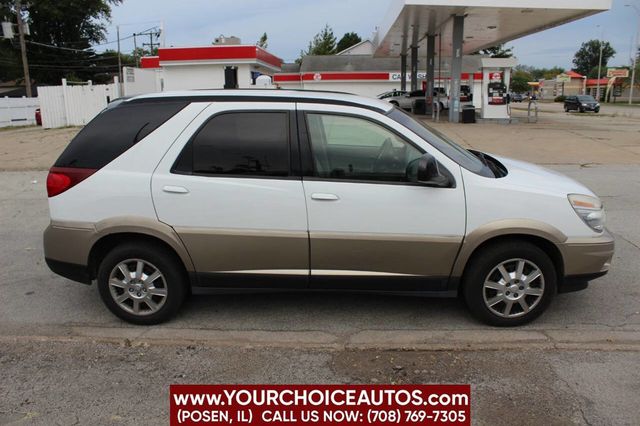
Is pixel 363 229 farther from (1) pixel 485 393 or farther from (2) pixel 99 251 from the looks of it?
(2) pixel 99 251

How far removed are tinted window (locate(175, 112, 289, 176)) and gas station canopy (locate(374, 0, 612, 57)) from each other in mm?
17888

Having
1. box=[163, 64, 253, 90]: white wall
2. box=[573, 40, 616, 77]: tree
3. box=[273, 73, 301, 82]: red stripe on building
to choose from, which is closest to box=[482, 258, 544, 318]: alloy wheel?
box=[163, 64, 253, 90]: white wall

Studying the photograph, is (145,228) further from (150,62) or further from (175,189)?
(150,62)

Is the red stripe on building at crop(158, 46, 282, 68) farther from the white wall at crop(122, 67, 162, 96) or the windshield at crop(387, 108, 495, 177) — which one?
the windshield at crop(387, 108, 495, 177)

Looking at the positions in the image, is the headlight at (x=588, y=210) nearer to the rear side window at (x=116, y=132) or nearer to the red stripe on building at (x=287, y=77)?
the rear side window at (x=116, y=132)

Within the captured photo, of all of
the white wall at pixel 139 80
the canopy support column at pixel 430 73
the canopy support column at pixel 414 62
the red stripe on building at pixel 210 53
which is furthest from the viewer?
the canopy support column at pixel 414 62

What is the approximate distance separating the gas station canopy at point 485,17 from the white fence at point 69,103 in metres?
15.8

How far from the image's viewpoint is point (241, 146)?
13.1ft

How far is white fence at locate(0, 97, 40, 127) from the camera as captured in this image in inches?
1204

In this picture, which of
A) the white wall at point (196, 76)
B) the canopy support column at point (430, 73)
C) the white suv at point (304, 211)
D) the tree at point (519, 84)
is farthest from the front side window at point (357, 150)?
the tree at point (519, 84)

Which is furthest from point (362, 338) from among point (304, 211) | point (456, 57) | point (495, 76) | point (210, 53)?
point (210, 53)

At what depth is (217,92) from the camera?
13.8 feet

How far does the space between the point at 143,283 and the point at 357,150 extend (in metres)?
1.94

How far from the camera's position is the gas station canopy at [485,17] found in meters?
19.8
